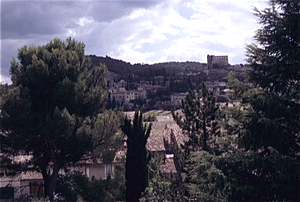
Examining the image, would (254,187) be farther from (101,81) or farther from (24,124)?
(101,81)

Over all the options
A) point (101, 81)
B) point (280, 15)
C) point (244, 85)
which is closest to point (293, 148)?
point (244, 85)

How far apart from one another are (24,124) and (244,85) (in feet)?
25.6

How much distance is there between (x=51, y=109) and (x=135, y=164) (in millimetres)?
3698

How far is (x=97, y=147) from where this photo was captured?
1395 centimetres

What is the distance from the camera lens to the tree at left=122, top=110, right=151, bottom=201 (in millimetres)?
13109

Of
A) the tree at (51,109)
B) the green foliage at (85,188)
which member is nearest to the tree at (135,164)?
the tree at (51,109)

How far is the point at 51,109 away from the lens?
1345 cm

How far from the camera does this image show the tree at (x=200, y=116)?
48.9 ft

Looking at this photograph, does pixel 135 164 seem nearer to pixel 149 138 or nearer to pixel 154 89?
pixel 149 138

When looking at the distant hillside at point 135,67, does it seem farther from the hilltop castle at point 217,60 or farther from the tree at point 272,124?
the tree at point 272,124

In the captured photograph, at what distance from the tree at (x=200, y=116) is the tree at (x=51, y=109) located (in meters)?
3.63

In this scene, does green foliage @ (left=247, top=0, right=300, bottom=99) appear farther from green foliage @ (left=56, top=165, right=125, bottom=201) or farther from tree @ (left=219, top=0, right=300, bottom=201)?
green foliage @ (left=56, top=165, right=125, bottom=201)

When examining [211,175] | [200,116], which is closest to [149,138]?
[200,116]

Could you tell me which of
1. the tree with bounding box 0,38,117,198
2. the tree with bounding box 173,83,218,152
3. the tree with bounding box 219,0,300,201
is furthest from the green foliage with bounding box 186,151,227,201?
the tree with bounding box 0,38,117,198
